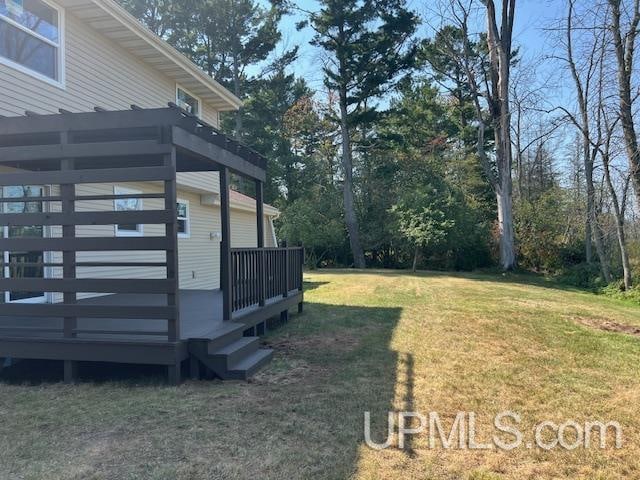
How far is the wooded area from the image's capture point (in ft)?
48.1

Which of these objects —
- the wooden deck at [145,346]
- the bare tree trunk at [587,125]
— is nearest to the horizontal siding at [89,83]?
the wooden deck at [145,346]

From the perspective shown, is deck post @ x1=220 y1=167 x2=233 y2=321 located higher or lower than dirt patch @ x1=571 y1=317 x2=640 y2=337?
higher

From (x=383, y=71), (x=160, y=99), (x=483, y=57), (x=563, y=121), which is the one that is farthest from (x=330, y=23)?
(x=160, y=99)

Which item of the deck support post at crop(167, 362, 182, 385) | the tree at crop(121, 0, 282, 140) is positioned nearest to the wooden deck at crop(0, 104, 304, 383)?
the deck support post at crop(167, 362, 182, 385)

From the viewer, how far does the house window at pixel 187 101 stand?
36.5 feet

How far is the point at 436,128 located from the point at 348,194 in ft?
24.5

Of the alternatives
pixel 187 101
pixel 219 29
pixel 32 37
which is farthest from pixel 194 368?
pixel 219 29

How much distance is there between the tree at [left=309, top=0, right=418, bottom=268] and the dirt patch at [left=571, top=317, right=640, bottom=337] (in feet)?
50.0

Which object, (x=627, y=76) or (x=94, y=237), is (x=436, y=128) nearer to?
(x=627, y=76)

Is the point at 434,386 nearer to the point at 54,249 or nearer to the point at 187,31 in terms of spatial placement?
the point at 54,249

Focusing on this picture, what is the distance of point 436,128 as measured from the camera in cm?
2703

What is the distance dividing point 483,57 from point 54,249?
23.2m

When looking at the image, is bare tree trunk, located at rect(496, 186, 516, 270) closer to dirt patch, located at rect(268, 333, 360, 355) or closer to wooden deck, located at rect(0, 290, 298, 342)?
dirt patch, located at rect(268, 333, 360, 355)

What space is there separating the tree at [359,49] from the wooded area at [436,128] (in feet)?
0.22
